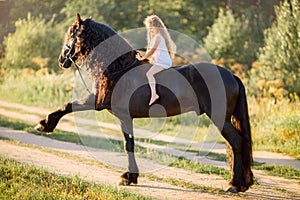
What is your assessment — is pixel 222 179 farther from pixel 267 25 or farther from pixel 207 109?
pixel 267 25

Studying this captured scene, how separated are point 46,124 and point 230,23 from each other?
16385mm

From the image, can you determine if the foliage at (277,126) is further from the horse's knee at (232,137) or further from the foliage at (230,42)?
the foliage at (230,42)

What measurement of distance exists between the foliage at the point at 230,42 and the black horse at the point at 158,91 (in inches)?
587

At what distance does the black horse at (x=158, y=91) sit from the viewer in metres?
6.84

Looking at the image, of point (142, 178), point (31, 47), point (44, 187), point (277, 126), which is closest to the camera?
point (44, 187)

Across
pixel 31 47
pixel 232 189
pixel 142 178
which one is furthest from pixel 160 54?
pixel 31 47

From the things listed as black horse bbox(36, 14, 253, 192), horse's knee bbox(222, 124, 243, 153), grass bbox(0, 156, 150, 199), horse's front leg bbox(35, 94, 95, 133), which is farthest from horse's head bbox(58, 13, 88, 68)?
horse's knee bbox(222, 124, 243, 153)

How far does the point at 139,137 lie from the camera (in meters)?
12.8

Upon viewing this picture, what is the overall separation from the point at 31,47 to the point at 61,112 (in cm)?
1848

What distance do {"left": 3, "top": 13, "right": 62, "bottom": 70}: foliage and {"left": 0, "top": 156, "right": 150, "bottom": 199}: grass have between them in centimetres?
1700

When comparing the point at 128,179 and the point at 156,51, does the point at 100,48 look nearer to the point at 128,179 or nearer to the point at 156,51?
the point at 156,51

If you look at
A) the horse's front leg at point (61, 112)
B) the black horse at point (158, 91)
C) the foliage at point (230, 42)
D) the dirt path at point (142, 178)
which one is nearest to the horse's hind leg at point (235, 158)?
the black horse at point (158, 91)

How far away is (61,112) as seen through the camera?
22.3 feet

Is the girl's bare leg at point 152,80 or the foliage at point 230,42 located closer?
the girl's bare leg at point 152,80
